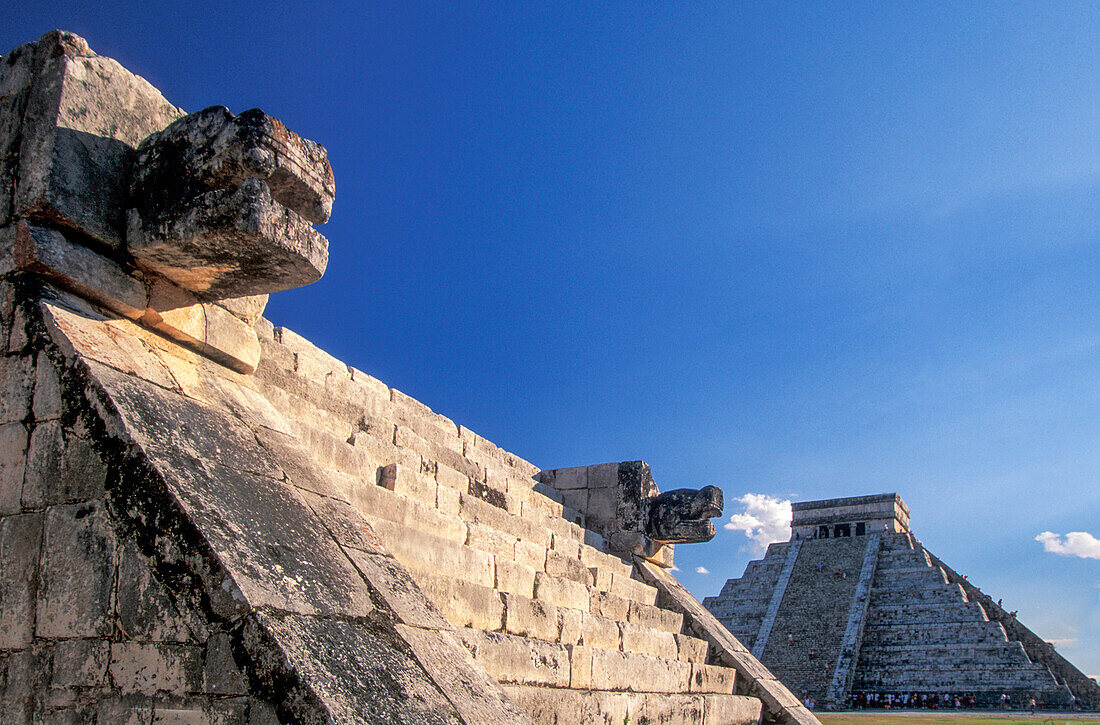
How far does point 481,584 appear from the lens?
480 cm

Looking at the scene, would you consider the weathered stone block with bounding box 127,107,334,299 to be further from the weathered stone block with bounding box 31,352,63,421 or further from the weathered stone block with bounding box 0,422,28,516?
the weathered stone block with bounding box 0,422,28,516

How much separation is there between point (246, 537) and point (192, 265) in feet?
4.65

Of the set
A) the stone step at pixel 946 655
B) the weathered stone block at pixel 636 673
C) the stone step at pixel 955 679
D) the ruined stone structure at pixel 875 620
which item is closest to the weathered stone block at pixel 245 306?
the weathered stone block at pixel 636 673

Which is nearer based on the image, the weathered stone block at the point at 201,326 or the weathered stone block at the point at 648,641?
the weathered stone block at the point at 201,326

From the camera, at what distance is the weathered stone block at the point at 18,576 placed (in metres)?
2.78

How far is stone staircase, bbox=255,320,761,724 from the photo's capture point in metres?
4.40

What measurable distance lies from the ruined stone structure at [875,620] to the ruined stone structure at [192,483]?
29.8 m

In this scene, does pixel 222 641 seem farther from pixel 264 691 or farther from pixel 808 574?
pixel 808 574

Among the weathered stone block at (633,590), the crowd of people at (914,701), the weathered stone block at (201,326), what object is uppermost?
the weathered stone block at (201,326)

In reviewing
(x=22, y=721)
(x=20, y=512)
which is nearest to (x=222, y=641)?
(x=22, y=721)

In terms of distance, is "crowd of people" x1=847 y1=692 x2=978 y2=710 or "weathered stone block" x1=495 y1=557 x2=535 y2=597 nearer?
"weathered stone block" x1=495 y1=557 x2=535 y2=597

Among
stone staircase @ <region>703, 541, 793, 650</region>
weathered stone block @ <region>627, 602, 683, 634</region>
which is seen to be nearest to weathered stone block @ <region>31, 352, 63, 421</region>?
weathered stone block @ <region>627, 602, 683, 634</region>

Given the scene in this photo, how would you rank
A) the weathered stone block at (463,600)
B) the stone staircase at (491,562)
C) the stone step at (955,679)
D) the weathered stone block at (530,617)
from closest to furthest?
the weathered stone block at (463,600)
the stone staircase at (491,562)
the weathered stone block at (530,617)
the stone step at (955,679)

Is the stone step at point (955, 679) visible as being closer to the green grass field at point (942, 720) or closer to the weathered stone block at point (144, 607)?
the green grass field at point (942, 720)
